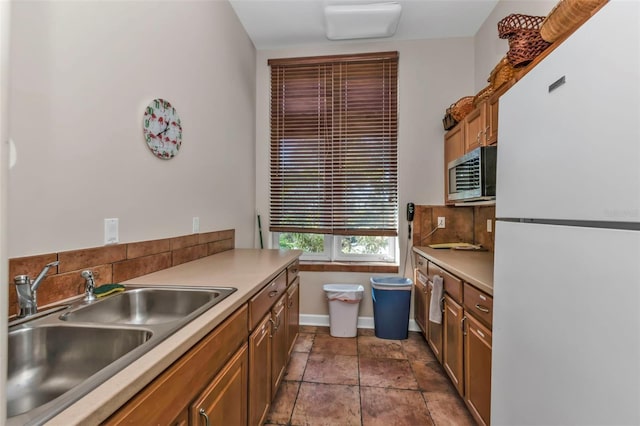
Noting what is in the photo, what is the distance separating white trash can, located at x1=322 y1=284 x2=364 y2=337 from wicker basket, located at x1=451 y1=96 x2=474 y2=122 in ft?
5.94

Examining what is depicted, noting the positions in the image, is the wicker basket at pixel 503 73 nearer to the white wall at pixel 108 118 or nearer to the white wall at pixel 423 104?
the white wall at pixel 423 104

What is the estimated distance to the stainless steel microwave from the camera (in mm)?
1805

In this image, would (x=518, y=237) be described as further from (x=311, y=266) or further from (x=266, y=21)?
(x=266, y=21)

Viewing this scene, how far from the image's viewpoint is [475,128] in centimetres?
225

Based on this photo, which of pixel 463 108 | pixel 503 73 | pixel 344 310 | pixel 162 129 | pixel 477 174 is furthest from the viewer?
pixel 344 310

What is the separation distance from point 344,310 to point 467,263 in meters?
1.27

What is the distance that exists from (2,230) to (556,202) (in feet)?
3.76

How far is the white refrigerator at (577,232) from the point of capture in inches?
24.2

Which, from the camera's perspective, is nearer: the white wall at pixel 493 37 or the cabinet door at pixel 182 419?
the cabinet door at pixel 182 419

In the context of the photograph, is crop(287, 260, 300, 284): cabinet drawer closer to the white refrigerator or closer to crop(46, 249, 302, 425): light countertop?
crop(46, 249, 302, 425): light countertop

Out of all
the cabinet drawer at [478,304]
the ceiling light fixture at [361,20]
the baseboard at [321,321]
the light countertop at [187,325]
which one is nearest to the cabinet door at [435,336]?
the cabinet drawer at [478,304]

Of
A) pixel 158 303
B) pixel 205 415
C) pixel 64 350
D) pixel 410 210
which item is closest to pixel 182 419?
pixel 205 415

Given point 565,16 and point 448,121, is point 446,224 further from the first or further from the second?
point 565,16

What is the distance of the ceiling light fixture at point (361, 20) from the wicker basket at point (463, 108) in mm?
932
